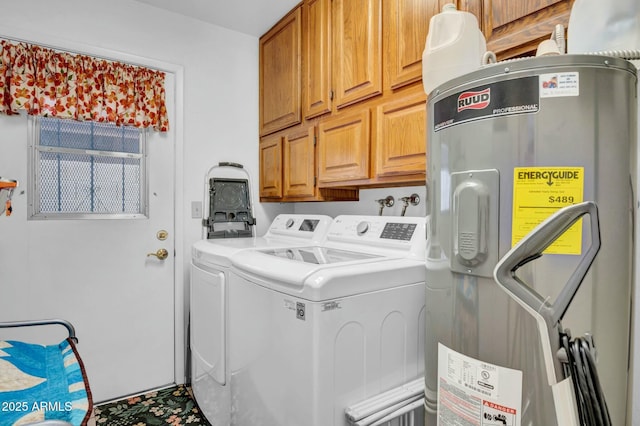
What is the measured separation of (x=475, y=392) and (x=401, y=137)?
3.78ft

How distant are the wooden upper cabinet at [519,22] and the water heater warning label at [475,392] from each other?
105cm

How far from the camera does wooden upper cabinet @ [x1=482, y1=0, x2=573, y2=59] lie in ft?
3.69

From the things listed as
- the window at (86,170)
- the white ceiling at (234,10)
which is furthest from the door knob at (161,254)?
the white ceiling at (234,10)

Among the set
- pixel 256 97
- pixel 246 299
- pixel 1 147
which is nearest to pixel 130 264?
pixel 1 147

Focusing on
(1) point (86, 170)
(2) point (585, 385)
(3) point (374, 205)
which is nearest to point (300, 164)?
(3) point (374, 205)

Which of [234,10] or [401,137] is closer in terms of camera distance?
[401,137]

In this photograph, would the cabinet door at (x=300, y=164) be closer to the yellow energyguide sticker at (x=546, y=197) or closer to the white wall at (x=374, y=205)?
the white wall at (x=374, y=205)

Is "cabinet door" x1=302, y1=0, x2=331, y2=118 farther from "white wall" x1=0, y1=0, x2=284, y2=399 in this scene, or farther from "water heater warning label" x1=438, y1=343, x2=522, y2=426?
"water heater warning label" x1=438, y1=343, x2=522, y2=426

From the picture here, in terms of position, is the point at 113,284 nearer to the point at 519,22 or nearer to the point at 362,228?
the point at 362,228

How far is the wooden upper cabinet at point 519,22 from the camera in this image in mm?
1126

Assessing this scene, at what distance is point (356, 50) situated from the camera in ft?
6.24

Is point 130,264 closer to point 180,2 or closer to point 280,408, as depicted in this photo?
point 280,408

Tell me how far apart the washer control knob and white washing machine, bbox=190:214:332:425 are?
29cm

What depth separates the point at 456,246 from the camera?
88cm
